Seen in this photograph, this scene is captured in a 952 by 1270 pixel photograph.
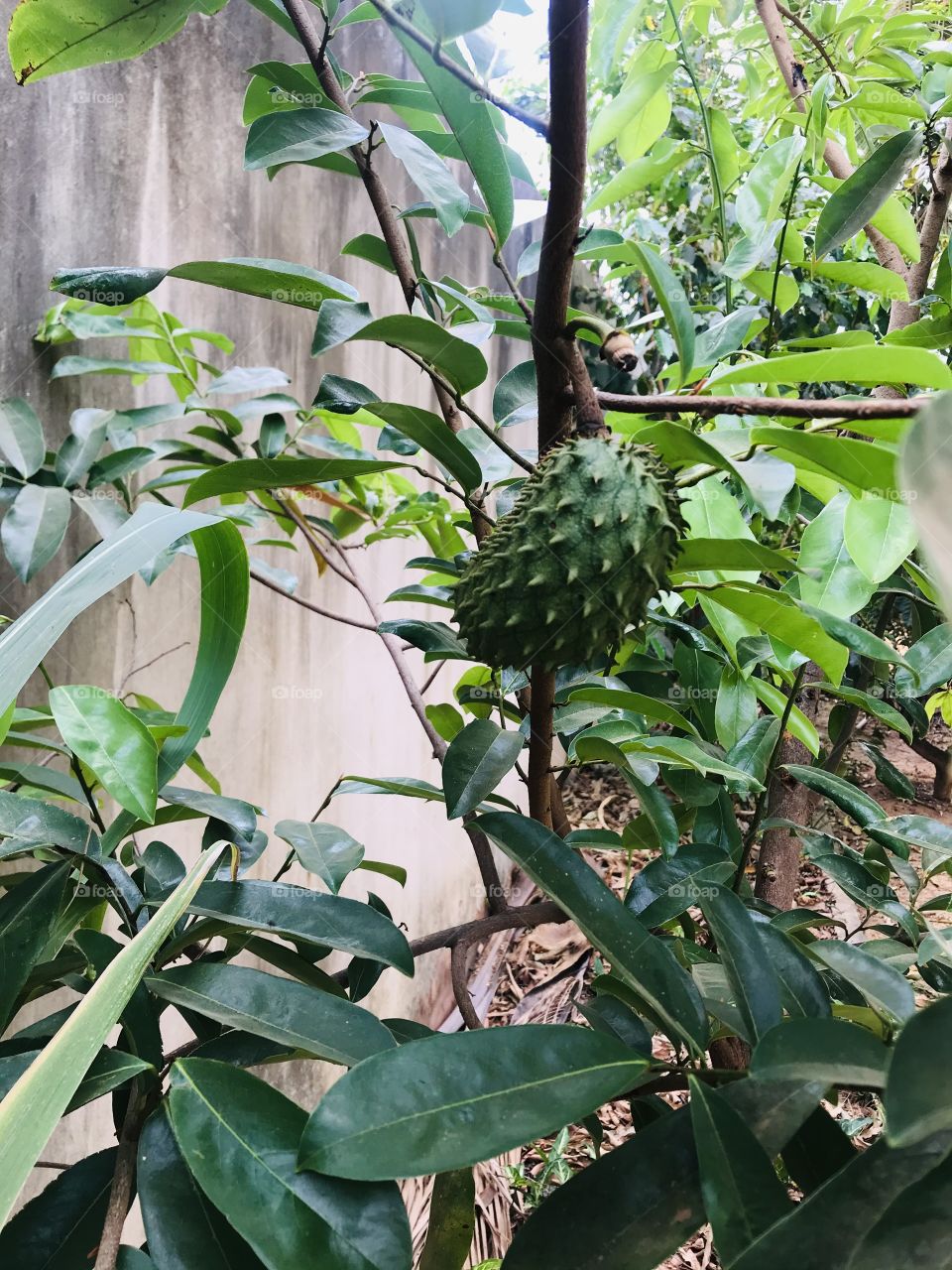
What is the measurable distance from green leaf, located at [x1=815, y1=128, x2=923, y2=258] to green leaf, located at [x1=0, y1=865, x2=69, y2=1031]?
814mm

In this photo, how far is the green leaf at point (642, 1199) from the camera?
1.16 feet

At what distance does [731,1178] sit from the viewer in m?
0.34

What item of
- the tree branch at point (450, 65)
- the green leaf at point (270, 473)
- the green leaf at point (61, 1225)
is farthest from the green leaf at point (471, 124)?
the green leaf at point (61, 1225)

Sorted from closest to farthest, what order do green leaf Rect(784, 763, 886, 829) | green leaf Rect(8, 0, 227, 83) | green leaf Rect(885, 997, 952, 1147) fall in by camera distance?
green leaf Rect(885, 997, 952, 1147), green leaf Rect(8, 0, 227, 83), green leaf Rect(784, 763, 886, 829)

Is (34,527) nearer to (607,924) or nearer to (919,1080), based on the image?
(607,924)

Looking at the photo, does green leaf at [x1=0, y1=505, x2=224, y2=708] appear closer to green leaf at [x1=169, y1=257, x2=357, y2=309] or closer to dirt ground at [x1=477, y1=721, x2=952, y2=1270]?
green leaf at [x1=169, y1=257, x2=357, y2=309]

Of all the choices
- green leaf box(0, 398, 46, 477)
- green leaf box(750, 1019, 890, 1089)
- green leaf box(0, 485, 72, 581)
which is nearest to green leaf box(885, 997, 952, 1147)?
green leaf box(750, 1019, 890, 1089)

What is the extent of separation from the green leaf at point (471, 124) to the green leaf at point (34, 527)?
650 mm

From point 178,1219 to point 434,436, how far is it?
47 cm

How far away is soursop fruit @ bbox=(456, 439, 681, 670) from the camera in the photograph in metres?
0.52

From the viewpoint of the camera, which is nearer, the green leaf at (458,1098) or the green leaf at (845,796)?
the green leaf at (458,1098)

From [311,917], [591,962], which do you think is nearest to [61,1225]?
[311,917]
